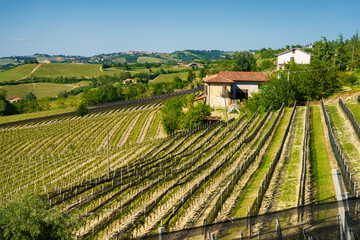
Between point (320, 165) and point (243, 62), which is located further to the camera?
point (243, 62)

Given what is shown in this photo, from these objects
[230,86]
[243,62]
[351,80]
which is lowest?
[230,86]

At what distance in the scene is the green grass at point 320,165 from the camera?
63.8 feet

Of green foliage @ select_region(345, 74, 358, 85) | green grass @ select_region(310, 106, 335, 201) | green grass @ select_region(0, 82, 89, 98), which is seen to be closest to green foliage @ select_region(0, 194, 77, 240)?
green grass @ select_region(310, 106, 335, 201)

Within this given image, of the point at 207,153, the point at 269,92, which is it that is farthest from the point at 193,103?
the point at 207,153

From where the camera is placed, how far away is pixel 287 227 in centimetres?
1062

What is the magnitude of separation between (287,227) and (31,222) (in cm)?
960

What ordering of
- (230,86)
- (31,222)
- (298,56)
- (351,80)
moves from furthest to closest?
(298,56) → (230,86) → (351,80) → (31,222)

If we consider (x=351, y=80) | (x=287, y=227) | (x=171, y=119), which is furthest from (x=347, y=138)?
(x=351, y=80)

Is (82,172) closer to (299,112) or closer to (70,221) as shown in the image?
(70,221)

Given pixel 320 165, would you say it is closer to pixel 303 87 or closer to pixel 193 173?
pixel 193 173

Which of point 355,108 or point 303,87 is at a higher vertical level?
point 303,87

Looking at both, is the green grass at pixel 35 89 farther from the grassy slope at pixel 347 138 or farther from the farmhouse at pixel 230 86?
the grassy slope at pixel 347 138

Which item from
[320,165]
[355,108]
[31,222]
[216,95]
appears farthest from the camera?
[216,95]

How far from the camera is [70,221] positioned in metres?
13.0
